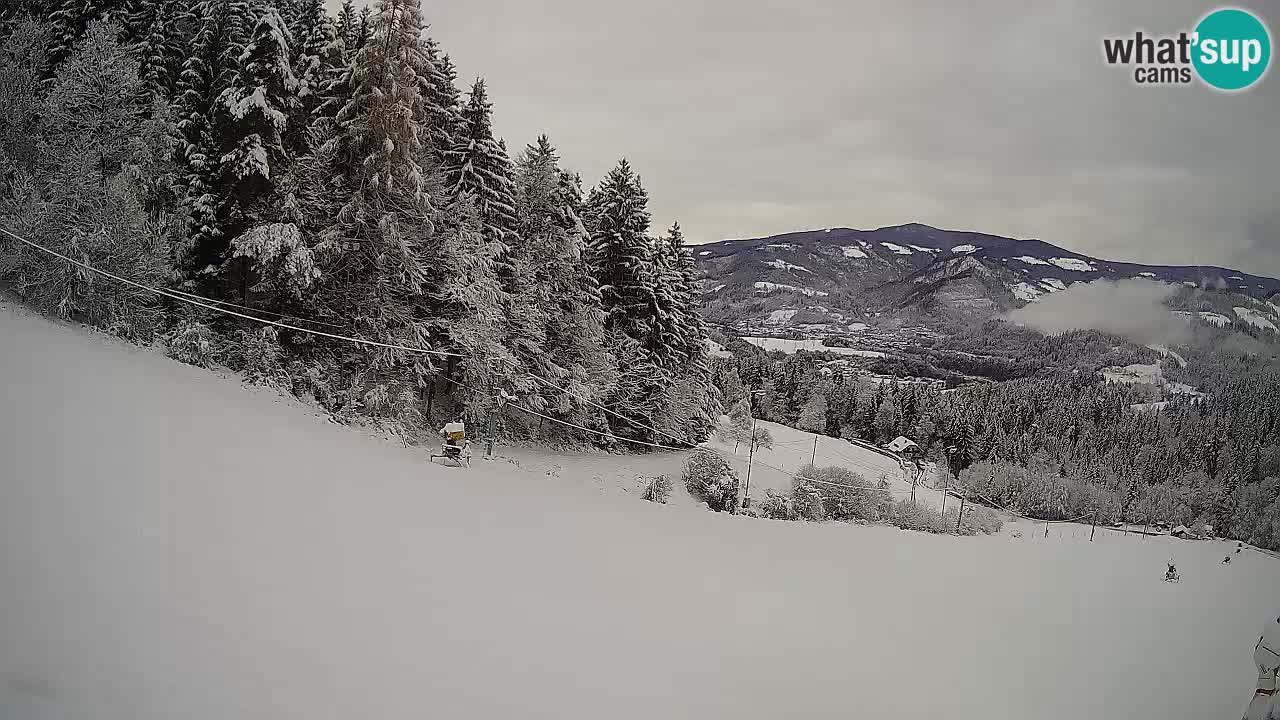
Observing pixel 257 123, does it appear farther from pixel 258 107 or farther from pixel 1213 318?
pixel 1213 318

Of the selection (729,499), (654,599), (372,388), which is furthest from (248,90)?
(654,599)

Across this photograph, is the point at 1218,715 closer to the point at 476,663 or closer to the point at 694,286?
the point at 476,663

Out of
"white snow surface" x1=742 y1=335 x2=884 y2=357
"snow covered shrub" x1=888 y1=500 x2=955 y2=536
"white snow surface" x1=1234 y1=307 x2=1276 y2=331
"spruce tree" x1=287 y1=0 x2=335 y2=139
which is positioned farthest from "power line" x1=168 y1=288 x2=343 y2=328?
"white snow surface" x1=1234 y1=307 x2=1276 y2=331

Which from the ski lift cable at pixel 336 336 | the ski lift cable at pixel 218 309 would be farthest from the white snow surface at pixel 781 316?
the ski lift cable at pixel 218 309

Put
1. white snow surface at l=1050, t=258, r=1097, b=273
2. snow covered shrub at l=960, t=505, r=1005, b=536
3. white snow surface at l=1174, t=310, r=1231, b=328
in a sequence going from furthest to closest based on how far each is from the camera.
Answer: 1. snow covered shrub at l=960, t=505, r=1005, b=536
2. white snow surface at l=1050, t=258, r=1097, b=273
3. white snow surface at l=1174, t=310, r=1231, b=328

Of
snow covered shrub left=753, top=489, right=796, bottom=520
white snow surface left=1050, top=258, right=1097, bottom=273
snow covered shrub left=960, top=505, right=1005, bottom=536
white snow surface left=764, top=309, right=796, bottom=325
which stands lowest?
snow covered shrub left=753, top=489, right=796, bottom=520

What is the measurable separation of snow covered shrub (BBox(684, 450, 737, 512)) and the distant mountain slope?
183 cm

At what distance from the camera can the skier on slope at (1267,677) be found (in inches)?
109

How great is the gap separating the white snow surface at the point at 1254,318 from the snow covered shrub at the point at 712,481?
490cm

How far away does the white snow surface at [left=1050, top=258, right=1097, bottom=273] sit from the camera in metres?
6.16

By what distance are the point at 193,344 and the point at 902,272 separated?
26.1 ft

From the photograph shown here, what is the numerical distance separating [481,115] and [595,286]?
102 inches

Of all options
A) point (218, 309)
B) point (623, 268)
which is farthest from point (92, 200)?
point (623, 268)

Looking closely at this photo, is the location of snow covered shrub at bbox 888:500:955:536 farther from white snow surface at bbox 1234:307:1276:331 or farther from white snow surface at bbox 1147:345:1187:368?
white snow surface at bbox 1234:307:1276:331
